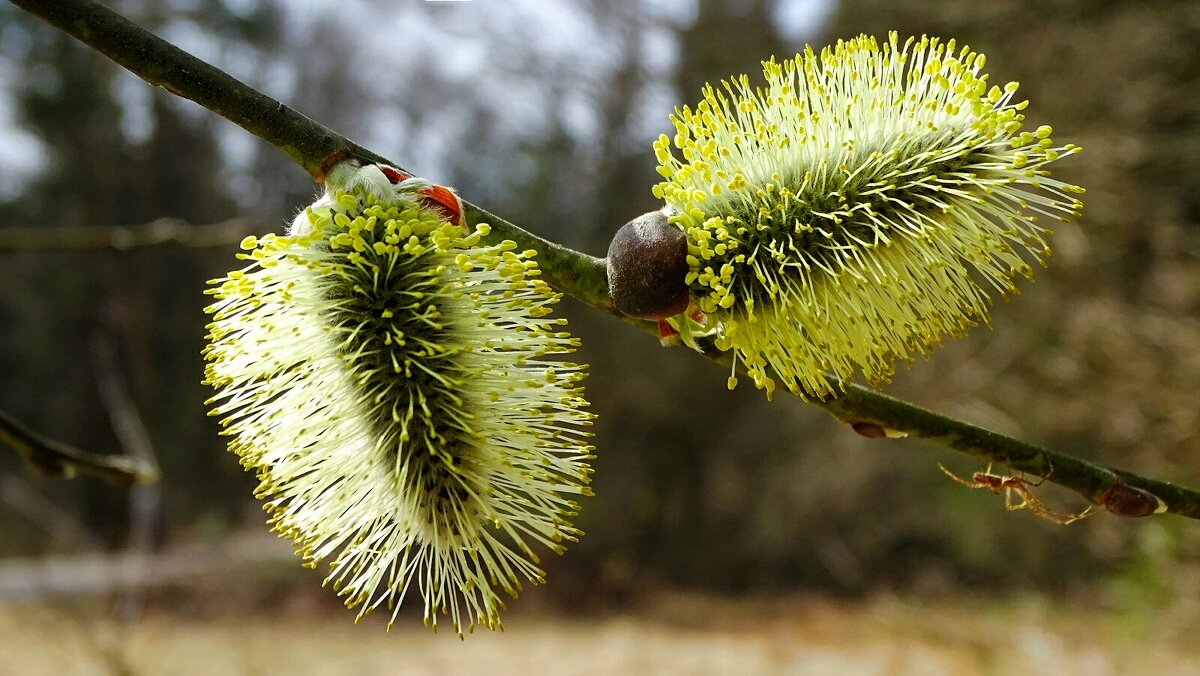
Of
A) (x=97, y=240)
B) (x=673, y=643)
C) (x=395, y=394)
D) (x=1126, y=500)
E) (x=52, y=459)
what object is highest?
(x=97, y=240)

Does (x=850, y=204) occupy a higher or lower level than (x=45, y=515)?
lower

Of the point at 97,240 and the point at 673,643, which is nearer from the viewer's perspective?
the point at 97,240

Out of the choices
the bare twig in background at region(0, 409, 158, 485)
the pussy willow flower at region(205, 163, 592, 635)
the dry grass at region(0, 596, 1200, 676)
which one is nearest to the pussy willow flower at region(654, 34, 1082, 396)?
the pussy willow flower at region(205, 163, 592, 635)

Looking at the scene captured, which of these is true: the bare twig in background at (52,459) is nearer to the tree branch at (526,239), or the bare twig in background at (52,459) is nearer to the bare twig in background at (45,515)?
the tree branch at (526,239)

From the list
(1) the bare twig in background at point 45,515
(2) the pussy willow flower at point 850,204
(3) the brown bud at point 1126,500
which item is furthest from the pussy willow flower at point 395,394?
(1) the bare twig in background at point 45,515

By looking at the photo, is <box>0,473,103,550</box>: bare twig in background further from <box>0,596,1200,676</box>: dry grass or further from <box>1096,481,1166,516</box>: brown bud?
<box>1096,481,1166,516</box>: brown bud

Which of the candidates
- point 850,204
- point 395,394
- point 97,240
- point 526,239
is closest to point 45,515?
point 97,240

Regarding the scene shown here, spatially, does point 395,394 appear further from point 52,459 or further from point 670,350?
point 670,350

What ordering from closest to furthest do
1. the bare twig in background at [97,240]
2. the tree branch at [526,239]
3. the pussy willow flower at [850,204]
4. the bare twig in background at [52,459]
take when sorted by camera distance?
the tree branch at [526,239], the pussy willow flower at [850,204], the bare twig in background at [52,459], the bare twig in background at [97,240]
